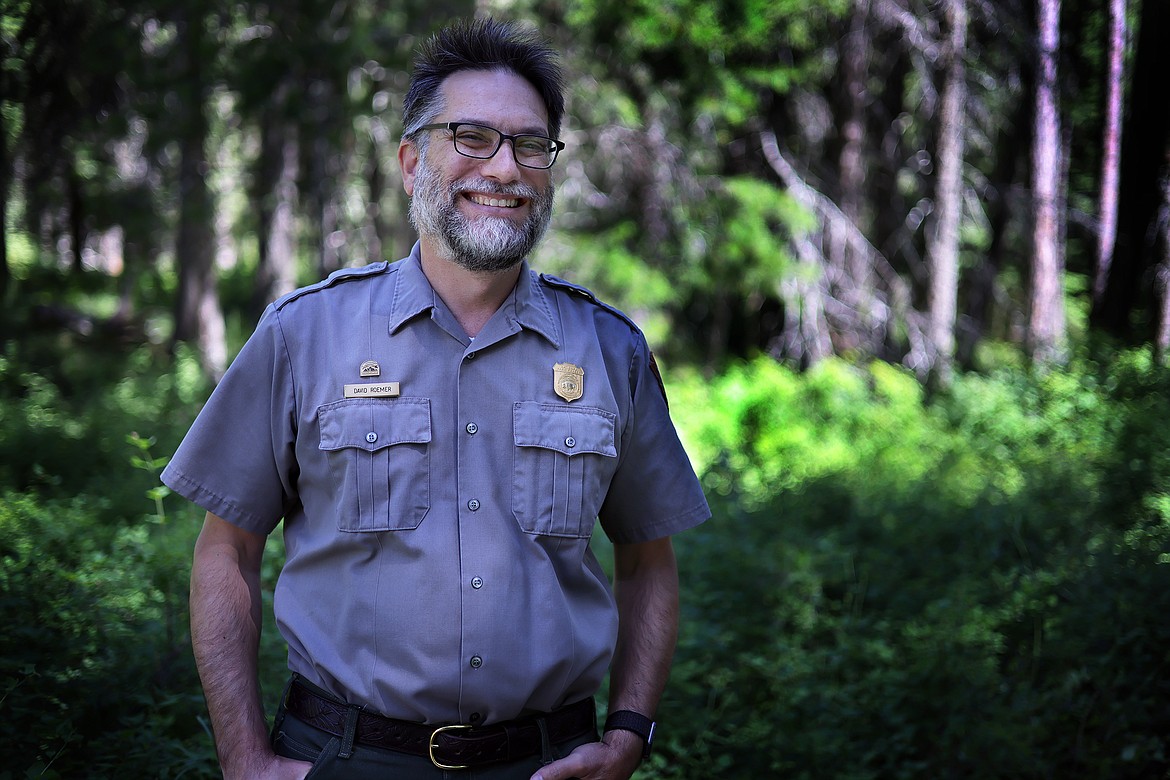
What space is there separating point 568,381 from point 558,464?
21 centimetres

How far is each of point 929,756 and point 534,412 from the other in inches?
115

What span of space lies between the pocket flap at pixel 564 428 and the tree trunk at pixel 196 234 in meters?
9.81

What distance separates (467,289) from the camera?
2277 mm

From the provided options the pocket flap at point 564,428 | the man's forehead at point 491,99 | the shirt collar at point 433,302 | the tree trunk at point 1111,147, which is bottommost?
the pocket flap at point 564,428

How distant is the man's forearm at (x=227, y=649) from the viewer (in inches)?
80.9

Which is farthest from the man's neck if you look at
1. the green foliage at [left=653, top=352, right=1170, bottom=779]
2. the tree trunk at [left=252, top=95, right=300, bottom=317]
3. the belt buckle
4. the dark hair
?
the tree trunk at [left=252, top=95, right=300, bottom=317]

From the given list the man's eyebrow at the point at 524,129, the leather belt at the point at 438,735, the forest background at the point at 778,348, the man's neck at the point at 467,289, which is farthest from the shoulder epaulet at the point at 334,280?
the forest background at the point at 778,348

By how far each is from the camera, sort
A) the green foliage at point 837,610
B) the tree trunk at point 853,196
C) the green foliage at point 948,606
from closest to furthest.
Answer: the green foliage at point 837,610
the green foliage at point 948,606
the tree trunk at point 853,196

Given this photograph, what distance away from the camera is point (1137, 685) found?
3.97 m

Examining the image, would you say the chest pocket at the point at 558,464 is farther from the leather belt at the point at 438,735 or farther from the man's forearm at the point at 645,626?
the leather belt at the point at 438,735

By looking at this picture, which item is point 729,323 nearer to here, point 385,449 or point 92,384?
point 92,384

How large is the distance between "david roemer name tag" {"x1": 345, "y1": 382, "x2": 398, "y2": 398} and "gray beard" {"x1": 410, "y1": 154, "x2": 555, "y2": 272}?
0.35 meters

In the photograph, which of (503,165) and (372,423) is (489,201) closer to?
(503,165)

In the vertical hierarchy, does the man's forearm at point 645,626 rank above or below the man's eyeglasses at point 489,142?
below
